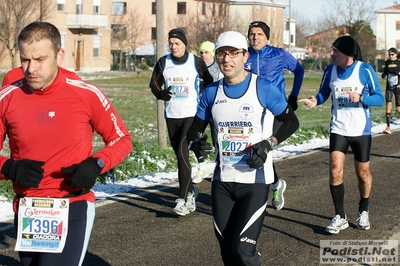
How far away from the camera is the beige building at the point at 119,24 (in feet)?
194

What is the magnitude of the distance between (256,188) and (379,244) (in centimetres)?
258

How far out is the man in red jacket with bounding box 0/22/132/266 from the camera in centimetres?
417

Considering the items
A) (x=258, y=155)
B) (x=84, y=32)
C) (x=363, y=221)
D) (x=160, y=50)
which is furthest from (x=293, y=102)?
(x=84, y=32)

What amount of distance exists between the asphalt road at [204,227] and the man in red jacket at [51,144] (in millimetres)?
2647

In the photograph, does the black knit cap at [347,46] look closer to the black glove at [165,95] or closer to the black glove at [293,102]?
the black glove at [293,102]

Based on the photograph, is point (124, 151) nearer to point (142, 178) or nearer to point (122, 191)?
point (122, 191)

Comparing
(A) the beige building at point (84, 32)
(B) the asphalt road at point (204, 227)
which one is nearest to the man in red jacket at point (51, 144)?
(B) the asphalt road at point (204, 227)

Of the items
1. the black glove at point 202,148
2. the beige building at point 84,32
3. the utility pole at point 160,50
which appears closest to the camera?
the black glove at point 202,148

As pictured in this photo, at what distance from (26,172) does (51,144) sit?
1.01ft

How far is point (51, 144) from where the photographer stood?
4.29m

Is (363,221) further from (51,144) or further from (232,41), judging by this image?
(51,144)

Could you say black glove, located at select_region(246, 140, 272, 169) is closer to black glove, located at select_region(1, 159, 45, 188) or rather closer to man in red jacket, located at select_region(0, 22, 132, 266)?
man in red jacket, located at select_region(0, 22, 132, 266)

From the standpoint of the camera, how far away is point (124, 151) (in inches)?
174

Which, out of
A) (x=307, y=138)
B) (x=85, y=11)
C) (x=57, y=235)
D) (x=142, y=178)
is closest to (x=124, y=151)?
(x=57, y=235)
